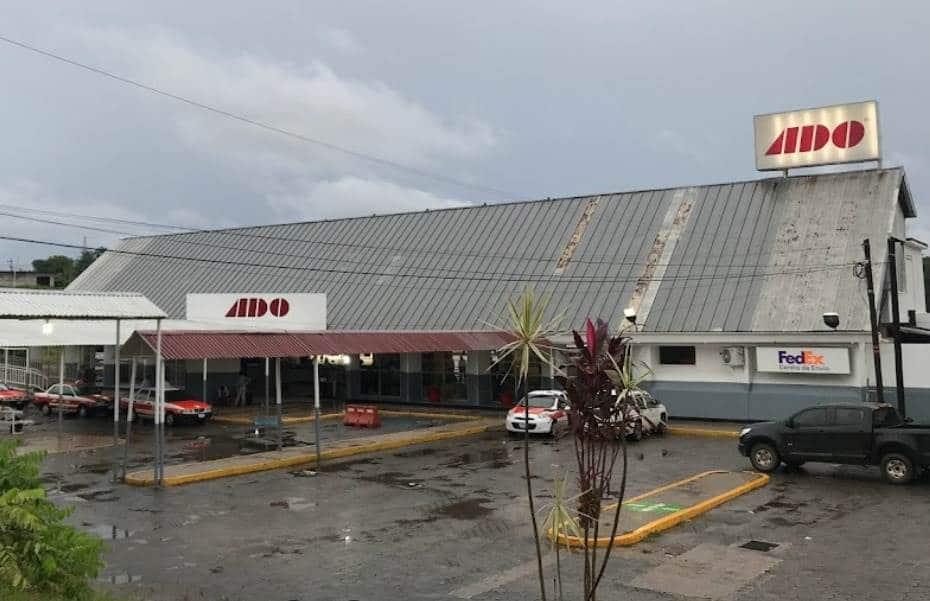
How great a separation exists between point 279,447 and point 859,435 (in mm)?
15497

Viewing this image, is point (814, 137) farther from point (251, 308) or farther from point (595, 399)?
point (595, 399)

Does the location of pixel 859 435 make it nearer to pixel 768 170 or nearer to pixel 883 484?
pixel 883 484

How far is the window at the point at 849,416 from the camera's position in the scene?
1806 cm

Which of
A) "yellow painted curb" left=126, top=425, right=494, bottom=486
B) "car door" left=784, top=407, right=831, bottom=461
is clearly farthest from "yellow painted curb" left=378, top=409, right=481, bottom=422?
"car door" left=784, top=407, right=831, bottom=461

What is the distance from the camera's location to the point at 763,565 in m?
11.1

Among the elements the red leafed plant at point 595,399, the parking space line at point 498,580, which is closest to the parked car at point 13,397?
the parking space line at point 498,580

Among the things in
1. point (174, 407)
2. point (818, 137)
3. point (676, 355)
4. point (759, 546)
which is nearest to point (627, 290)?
point (676, 355)

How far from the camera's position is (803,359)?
28.0 metres

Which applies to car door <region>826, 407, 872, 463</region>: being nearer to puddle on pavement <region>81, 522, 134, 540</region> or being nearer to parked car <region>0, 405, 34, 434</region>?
puddle on pavement <region>81, 522, 134, 540</region>

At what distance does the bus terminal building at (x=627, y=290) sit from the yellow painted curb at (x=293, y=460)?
117 inches

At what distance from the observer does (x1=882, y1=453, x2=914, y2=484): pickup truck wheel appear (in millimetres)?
17266

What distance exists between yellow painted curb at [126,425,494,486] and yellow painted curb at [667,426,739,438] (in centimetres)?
721

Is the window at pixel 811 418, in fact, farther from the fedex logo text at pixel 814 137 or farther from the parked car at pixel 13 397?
the parked car at pixel 13 397

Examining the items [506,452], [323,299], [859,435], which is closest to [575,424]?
[859,435]
